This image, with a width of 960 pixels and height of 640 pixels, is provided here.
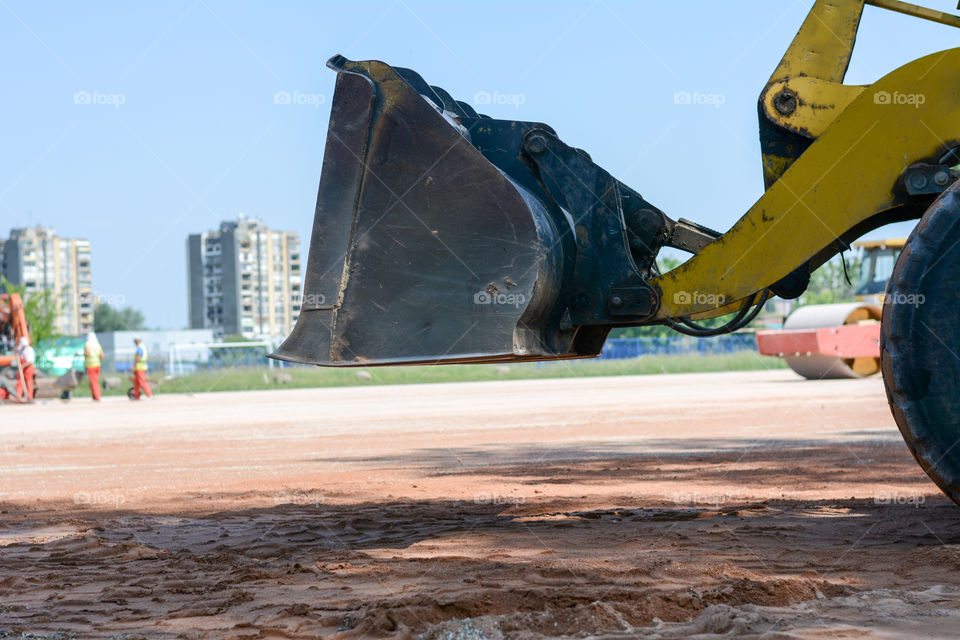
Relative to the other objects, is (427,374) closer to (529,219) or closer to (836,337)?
(836,337)

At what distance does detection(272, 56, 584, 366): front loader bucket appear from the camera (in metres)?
5.12

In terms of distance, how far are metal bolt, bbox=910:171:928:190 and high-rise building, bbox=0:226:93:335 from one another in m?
140

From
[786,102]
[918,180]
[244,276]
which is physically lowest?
[918,180]

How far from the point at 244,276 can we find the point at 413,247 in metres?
146

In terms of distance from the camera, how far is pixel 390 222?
5.27m

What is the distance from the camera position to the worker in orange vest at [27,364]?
2862 centimetres

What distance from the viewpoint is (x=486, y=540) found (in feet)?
17.7

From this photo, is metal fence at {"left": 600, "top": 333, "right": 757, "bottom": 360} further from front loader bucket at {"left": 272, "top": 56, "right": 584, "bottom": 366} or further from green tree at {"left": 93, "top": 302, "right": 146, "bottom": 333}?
green tree at {"left": 93, "top": 302, "right": 146, "bottom": 333}

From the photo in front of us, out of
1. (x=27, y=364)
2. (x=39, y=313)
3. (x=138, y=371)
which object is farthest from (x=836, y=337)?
(x=39, y=313)

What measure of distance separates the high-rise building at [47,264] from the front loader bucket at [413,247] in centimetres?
13851

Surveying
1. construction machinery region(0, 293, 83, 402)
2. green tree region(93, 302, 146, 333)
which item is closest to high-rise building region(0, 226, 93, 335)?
green tree region(93, 302, 146, 333)

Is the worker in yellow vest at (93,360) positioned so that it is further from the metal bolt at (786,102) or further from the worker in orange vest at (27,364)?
the metal bolt at (786,102)

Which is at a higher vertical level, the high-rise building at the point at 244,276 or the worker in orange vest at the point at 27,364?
the high-rise building at the point at 244,276

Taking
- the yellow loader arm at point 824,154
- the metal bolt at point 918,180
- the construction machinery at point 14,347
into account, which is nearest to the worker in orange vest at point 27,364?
the construction machinery at point 14,347
